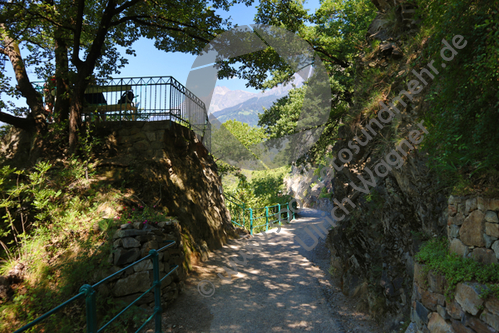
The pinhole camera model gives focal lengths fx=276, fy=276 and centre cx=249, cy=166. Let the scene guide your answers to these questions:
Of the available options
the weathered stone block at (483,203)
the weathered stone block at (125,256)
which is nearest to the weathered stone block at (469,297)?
the weathered stone block at (483,203)

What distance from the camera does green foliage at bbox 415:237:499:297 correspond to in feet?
7.18

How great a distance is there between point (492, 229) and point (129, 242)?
4.64 m

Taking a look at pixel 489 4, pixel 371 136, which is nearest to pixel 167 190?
pixel 371 136

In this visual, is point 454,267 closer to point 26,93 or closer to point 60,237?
point 60,237

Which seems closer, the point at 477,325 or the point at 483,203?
the point at 477,325

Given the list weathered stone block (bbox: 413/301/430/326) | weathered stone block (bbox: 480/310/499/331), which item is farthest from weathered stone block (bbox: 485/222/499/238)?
weathered stone block (bbox: 413/301/430/326)

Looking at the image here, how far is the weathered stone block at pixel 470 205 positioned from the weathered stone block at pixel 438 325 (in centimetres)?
105

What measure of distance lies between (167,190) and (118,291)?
9.11ft

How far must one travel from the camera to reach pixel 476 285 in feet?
7.23

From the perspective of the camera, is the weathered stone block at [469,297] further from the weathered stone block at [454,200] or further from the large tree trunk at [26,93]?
→ the large tree trunk at [26,93]

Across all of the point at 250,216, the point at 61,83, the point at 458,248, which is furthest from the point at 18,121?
the point at 458,248

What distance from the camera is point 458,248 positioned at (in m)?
2.63

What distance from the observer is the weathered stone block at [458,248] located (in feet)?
8.31

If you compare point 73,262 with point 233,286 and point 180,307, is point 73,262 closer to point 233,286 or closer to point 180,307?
point 180,307
